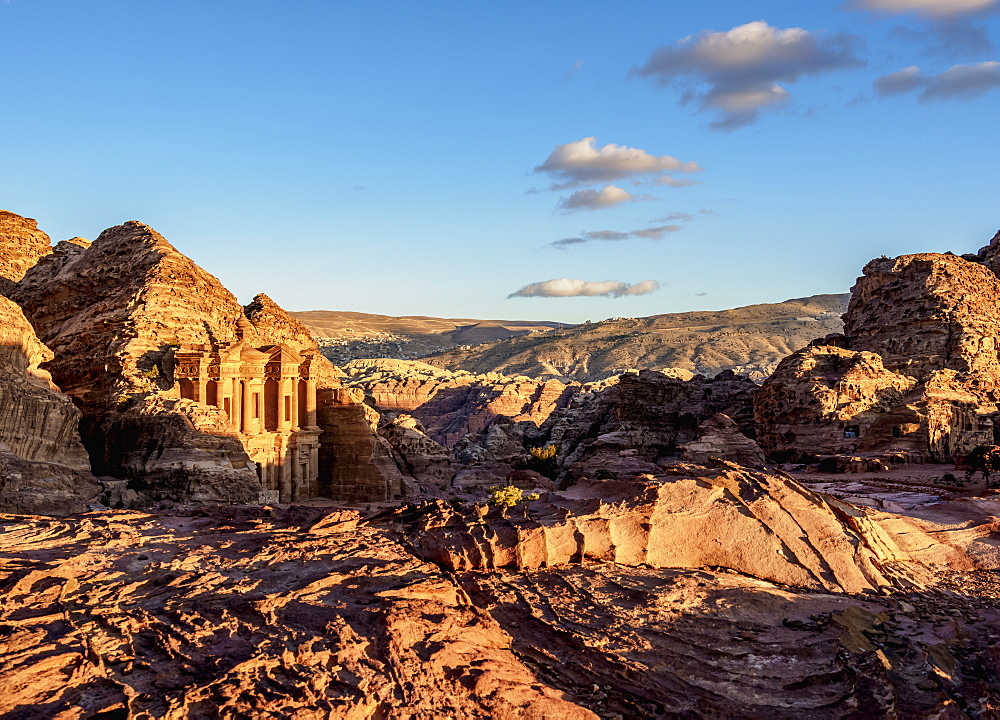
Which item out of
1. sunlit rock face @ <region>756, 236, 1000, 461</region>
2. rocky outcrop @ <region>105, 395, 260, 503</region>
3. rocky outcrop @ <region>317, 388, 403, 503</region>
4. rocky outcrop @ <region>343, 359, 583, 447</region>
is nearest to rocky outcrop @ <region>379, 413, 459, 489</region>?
rocky outcrop @ <region>317, 388, 403, 503</region>

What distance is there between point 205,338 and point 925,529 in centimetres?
2679

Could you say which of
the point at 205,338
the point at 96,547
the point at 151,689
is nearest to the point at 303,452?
the point at 205,338

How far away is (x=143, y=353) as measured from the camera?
32.2 meters

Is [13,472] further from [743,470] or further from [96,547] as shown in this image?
[743,470]

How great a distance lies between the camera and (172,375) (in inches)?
1252

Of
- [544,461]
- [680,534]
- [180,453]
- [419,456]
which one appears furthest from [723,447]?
[680,534]

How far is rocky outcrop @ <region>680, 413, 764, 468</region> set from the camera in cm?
3761

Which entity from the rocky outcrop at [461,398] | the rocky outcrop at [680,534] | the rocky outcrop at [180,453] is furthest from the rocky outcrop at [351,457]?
the rocky outcrop at [461,398]

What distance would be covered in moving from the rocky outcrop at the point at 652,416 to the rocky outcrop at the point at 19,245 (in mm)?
30766

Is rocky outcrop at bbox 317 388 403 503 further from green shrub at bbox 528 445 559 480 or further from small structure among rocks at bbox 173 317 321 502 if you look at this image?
green shrub at bbox 528 445 559 480

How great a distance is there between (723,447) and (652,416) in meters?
10.8

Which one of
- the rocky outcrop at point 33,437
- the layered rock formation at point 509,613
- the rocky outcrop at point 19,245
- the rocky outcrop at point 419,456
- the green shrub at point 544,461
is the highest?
the rocky outcrop at point 19,245

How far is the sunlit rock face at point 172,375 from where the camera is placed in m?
28.0

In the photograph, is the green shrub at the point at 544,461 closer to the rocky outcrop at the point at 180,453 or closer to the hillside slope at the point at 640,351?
the rocky outcrop at the point at 180,453
